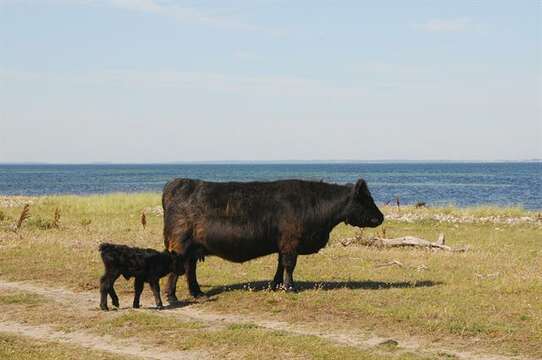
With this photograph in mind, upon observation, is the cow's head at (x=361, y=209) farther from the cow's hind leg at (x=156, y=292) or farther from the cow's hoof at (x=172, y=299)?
the cow's hind leg at (x=156, y=292)

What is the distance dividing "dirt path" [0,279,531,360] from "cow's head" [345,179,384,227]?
3579 millimetres

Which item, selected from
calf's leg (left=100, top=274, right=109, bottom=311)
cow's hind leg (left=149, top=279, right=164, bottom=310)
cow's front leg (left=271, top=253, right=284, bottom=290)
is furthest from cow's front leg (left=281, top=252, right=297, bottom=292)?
calf's leg (left=100, top=274, right=109, bottom=311)

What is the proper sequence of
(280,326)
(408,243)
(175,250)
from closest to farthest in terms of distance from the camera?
(280,326) → (175,250) → (408,243)

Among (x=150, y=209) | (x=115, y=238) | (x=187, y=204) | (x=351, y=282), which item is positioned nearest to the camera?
(x=187, y=204)

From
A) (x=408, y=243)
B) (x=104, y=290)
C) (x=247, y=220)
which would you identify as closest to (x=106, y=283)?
A: (x=104, y=290)

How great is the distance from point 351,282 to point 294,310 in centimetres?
369

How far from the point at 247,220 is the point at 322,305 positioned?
7.94 ft

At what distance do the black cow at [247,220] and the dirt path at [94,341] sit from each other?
2.81m

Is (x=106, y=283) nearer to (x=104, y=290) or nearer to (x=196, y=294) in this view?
(x=104, y=290)

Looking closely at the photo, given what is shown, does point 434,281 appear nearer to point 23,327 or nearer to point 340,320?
point 340,320

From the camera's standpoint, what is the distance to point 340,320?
12805 mm

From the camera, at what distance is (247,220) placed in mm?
14820

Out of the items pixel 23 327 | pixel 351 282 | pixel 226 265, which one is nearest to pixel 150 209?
pixel 226 265

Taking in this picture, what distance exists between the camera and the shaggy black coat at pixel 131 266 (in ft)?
43.4
